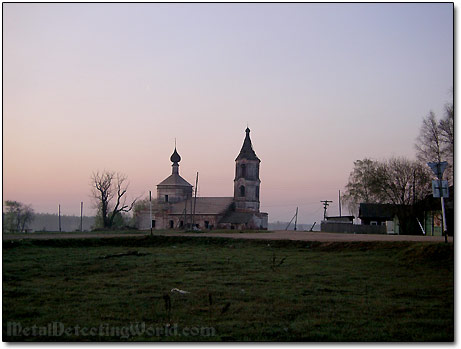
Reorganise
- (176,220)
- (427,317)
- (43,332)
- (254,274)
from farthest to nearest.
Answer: (176,220)
(254,274)
(427,317)
(43,332)

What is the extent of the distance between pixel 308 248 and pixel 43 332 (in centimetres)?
1792

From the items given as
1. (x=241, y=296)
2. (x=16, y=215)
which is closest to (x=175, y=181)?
(x=16, y=215)

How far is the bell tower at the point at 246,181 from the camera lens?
7719cm

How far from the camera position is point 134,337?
386 inches

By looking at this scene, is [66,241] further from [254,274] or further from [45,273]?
[254,274]

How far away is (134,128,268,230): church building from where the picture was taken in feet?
242

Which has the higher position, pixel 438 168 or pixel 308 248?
pixel 438 168

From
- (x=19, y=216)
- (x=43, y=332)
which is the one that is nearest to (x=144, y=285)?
(x=43, y=332)

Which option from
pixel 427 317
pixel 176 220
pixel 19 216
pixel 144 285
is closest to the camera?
pixel 427 317

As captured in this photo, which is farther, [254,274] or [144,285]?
[254,274]

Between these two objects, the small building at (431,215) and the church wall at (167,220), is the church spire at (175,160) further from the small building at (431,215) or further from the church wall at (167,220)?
the small building at (431,215)

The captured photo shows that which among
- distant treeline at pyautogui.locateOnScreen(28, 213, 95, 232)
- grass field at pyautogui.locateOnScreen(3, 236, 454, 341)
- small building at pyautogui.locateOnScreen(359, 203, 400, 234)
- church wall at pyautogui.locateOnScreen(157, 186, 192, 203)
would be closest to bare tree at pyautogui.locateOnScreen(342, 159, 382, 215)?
small building at pyautogui.locateOnScreen(359, 203, 400, 234)

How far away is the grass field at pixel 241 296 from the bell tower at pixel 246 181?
53.0 meters

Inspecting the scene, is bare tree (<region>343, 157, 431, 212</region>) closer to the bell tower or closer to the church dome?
the bell tower
